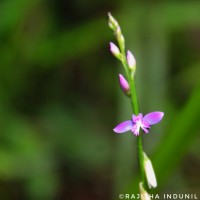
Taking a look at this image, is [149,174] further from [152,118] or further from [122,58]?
[122,58]

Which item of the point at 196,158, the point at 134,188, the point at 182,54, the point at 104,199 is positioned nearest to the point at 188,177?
the point at 196,158

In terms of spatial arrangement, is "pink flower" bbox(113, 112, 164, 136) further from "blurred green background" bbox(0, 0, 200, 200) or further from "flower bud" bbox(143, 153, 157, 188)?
"blurred green background" bbox(0, 0, 200, 200)

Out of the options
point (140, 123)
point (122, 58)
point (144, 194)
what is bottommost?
point (144, 194)

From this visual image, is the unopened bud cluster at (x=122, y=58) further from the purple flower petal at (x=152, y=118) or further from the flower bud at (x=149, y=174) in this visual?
the flower bud at (x=149, y=174)

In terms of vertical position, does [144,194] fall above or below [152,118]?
below

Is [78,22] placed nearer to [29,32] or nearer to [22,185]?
[29,32]

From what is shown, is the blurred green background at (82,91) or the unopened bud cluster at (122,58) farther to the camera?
the blurred green background at (82,91)

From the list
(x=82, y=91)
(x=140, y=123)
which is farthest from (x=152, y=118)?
(x=82, y=91)

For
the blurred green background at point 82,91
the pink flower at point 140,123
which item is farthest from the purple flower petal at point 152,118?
the blurred green background at point 82,91

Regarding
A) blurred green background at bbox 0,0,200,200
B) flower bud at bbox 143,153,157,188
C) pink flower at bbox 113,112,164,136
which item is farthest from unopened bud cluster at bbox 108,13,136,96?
blurred green background at bbox 0,0,200,200
